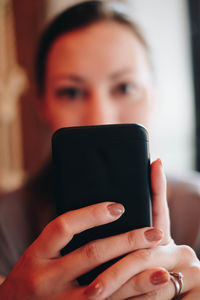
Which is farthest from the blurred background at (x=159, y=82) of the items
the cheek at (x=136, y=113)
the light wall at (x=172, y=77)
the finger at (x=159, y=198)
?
the finger at (x=159, y=198)

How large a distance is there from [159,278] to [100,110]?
0.48 metres

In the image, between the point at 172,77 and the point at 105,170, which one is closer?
the point at 105,170

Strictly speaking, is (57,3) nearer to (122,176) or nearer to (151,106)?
(151,106)

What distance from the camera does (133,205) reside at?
33 cm

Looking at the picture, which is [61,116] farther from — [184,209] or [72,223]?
[72,223]

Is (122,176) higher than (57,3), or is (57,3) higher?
(57,3)

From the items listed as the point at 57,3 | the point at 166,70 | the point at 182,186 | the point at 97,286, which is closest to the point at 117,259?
the point at 97,286

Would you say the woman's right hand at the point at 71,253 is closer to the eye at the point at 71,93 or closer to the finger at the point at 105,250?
the finger at the point at 105,250

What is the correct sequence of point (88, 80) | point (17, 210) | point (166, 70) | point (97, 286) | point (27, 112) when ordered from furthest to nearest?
point (27, 112) < point (166, 70) < point (17, 210) < point (88, 80) < point (97, 286)

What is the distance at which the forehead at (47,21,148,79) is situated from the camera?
0.71m

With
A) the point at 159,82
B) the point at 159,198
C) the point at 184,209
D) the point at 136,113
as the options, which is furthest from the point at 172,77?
the point at 159,198

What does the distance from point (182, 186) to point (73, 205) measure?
515 mm

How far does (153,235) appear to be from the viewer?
0.32m

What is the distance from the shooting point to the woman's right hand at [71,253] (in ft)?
1.03
